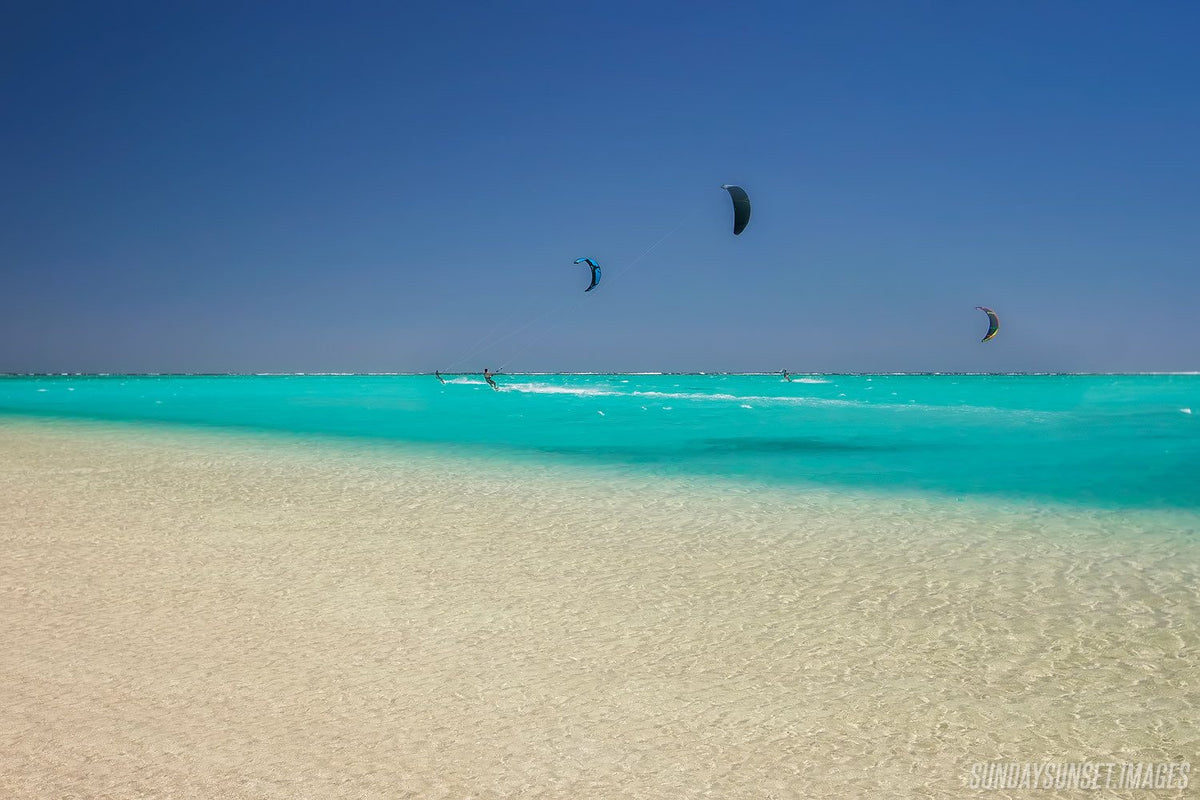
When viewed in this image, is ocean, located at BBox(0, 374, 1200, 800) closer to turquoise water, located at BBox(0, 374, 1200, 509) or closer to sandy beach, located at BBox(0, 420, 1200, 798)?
sandy beach, located at BBox(0, 420, 1200, 798)

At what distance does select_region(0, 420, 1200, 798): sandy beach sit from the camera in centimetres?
308

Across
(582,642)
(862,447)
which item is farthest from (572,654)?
(862,447)

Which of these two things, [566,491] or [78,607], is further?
[566,491]

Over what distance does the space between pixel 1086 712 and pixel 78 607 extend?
229 inches

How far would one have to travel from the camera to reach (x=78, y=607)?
16.2 ft

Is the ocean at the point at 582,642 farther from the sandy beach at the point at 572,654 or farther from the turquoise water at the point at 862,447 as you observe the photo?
the turquoise water at the point at 862,447

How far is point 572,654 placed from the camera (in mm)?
4270

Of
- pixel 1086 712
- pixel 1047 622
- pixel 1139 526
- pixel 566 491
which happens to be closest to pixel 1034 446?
pixel 1139 526

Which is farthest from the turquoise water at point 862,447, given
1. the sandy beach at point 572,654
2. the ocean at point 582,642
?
the sandy beach at point 572,654

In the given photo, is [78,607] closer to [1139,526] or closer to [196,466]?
[196,466]

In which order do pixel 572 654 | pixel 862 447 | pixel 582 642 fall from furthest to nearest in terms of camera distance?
pixel 862 447 → pixel 582 642 → pixel 572 654

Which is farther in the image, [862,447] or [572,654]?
[862,447]

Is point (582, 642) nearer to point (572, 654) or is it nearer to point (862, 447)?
point (572, 654)

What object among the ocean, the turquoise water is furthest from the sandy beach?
the turquoise water
